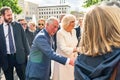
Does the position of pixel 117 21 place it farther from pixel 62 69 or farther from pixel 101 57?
pixel 62 69

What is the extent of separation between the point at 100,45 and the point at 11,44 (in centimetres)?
519

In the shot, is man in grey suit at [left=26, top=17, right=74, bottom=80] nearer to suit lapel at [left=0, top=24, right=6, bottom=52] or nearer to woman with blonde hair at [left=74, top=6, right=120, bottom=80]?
suit lapel at [left=0, top=24, right=6, bottom=52]

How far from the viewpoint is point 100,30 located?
244cm

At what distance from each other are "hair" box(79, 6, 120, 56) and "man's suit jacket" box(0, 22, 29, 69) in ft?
16.3

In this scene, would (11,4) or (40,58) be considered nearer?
(40,58)

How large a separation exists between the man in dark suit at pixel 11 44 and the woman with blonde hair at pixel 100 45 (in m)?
4.94

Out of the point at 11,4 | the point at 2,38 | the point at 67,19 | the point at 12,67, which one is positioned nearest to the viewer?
the point at 67,19

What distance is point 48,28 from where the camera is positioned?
17.5 feet

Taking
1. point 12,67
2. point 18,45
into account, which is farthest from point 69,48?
point 12,67

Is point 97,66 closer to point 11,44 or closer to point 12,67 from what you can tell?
point 11,44

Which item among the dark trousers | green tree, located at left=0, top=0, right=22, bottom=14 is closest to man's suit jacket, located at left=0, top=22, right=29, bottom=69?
the dark trousers

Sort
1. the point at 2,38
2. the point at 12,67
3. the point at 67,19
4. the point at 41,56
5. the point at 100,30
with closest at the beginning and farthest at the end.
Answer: the point at 100,30 < the point at 41,56 < the point at 67,19 < the point at 2,38 < the point at 12,67

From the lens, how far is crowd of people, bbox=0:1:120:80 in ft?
7.95

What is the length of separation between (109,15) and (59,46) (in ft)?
13.8
